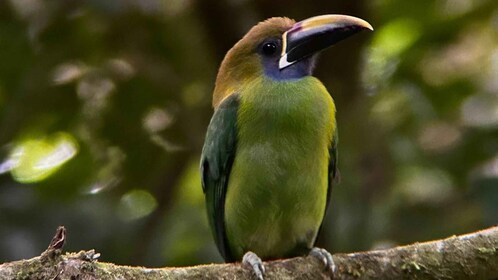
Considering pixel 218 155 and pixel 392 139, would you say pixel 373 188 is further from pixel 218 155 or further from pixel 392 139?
pixel 218 155

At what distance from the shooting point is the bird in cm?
387

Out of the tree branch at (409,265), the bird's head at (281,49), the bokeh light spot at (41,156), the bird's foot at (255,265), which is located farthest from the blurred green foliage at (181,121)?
the bird's foot at (255,265)

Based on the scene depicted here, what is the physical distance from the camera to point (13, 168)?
16.4ft

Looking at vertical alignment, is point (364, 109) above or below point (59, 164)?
below

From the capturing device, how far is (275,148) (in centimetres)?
387

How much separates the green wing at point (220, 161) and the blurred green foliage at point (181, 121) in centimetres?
75

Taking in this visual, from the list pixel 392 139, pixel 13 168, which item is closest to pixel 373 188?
pixel 392 139

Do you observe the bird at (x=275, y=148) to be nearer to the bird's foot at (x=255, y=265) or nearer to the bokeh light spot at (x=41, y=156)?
the bird's foot at (x=255, y=265)

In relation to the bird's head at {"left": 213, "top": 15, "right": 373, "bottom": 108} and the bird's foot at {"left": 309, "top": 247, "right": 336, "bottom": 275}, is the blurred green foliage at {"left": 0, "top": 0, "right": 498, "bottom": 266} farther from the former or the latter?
the bird's foot at {"left": 309, "top": 247, "right": 336, "bottom": 275}

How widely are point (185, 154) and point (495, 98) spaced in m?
1.62

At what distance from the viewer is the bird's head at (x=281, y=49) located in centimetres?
414

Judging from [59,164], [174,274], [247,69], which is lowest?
[174,274]

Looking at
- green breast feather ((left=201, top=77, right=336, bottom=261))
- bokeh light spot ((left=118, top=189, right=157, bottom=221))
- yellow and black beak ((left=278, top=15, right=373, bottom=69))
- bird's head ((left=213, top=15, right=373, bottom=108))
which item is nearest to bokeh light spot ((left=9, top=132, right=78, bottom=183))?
bokeh light spot ((left=118, top=189, right=157, bottom=221))

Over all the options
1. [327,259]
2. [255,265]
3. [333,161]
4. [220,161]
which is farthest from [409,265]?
[220,161]
